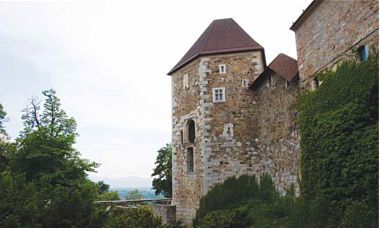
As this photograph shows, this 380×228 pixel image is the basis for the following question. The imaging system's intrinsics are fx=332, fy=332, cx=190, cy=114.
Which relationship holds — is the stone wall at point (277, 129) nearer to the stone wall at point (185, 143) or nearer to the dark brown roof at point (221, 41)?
the dark brown roof at point (221, 41)

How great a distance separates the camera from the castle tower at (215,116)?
15.4 meters

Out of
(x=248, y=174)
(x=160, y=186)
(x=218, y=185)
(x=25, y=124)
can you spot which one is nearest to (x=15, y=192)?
(x=218, y=185)

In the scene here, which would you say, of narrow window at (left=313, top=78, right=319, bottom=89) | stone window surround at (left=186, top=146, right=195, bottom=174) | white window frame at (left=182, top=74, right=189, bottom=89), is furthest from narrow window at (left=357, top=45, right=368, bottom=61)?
white window frame at (left=182, top=74, right=189, bottom=89)

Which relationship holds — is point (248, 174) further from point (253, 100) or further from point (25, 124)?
point (25, 124)

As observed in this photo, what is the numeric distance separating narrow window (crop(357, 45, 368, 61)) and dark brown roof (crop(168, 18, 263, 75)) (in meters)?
7.80

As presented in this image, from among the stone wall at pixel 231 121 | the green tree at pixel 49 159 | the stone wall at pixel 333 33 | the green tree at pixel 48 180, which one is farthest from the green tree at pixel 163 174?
the stone wall at pixel 333 33

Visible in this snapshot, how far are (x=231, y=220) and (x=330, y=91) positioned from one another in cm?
605

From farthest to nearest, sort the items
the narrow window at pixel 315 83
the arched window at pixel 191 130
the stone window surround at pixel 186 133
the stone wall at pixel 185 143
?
the arched window at pixel 191 130 → the stone window surround at pixel 186 133 → the stone wall at pixel 185 143 → the narrow window at pixel 315 83

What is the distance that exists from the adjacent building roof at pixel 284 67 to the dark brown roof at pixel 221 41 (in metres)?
2.18

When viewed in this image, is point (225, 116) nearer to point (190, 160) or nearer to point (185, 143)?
point (185, 143)

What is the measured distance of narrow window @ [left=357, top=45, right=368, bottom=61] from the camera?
8.28 metres

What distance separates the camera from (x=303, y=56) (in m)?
11.6

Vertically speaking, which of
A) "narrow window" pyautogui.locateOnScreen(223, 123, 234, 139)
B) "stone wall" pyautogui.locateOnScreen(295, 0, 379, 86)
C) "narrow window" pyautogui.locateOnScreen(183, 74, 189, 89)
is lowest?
"narrow window" pyautogui.locateOnScreen(223, 123, 234, 139)

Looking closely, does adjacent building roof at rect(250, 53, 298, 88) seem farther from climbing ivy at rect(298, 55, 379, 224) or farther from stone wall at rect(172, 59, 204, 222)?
stone wall at rect(172, 59, 204, 222)
